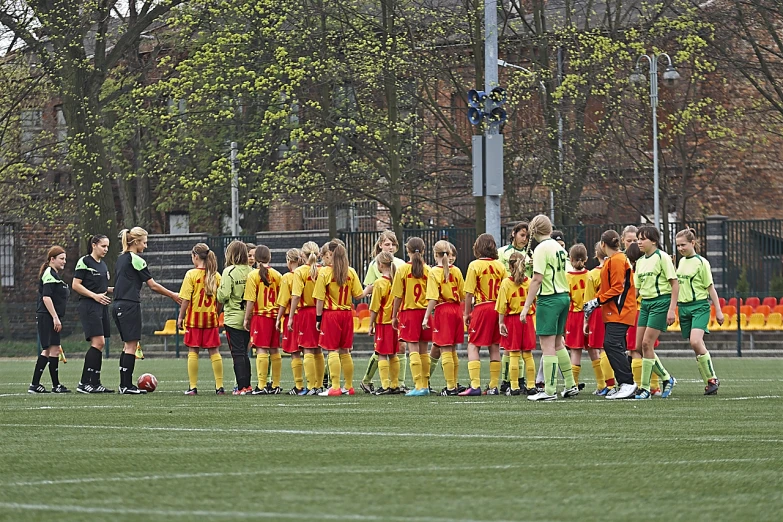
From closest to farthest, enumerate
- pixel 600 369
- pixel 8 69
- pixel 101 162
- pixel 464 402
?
pixel 464 402, pixel 600 369, pixel 101 162, pixel 8 69

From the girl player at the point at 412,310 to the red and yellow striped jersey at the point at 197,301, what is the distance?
91.1 inches

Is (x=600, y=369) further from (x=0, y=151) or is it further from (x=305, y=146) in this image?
(x=0, y=151)

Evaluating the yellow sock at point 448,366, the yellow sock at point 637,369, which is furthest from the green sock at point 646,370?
the yellow sock at point 448,366

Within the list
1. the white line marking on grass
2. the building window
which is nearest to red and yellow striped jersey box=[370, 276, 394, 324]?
the white line marking on grass

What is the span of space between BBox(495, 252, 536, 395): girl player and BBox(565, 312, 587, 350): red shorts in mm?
809

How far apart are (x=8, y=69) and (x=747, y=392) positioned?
2772 centimetres

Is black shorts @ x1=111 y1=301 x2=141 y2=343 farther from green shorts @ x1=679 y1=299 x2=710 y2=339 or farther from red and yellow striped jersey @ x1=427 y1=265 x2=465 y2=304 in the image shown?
green shorts @ x1=679 y1=299 x2=710 y2=339


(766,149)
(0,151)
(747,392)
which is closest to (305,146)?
(0,151)

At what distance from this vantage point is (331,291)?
16.8 metres

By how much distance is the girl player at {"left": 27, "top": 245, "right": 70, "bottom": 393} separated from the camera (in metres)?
17.8

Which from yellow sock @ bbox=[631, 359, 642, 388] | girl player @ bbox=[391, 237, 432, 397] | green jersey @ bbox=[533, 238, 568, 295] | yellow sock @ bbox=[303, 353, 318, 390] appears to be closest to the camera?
green jersey @ bbox=[533, 238, 568, 295]

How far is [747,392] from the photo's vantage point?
16.3 meters

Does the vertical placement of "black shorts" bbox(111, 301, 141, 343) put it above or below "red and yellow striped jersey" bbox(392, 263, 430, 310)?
below

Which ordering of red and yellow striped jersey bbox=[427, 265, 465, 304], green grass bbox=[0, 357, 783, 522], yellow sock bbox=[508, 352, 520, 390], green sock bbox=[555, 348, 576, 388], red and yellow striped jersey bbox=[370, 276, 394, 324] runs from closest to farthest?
green grass bbox=[0, 357, 783, 522] < green sock bbox=[555, 348, 576, 388] < red and yellow striped jersey bbox=[427, 265, 465, 304] < yellow sock bbox=[508, 352, 520, 390] < red and yellow striped jersey bbox=[370, 276, 394, 324]
